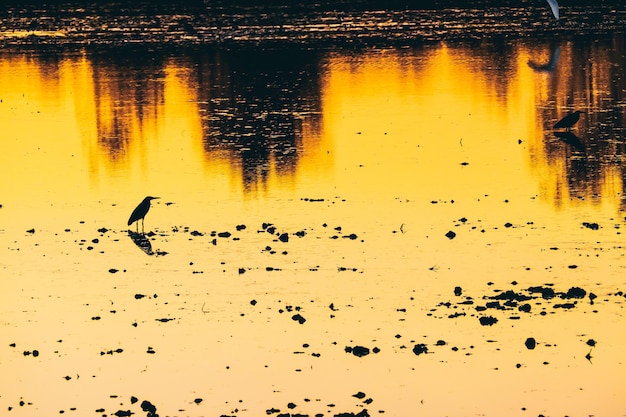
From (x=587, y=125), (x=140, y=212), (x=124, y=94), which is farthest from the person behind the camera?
(x=124, y=94)

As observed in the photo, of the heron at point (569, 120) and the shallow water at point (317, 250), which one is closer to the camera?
the shallow water at point (317, 250)

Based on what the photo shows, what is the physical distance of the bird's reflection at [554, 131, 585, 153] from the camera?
24.3 m

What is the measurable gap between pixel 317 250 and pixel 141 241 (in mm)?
2296

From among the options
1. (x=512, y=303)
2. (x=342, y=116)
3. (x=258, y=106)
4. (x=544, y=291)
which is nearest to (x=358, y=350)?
(x=512, y=303)

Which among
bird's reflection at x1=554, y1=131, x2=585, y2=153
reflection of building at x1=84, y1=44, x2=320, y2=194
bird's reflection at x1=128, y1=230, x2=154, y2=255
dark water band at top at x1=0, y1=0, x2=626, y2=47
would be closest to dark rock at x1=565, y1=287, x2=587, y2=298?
bird's reflection at x1=128, y1=230, x2=154, y2=255

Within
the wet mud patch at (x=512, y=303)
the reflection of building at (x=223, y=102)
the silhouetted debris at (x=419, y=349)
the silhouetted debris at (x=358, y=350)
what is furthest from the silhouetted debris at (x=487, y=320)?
the reflection of building at (x=223, y=102)

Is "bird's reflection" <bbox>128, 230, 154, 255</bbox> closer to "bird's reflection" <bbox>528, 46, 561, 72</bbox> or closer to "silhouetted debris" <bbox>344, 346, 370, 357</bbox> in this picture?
"silhouetted debris" <bbox>344, 346, 370, 357</bbox>

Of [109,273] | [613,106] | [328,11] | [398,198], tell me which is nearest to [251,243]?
[109,273]

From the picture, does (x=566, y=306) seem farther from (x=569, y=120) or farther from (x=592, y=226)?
(x=569, y=120)

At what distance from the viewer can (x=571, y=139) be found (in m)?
25.1

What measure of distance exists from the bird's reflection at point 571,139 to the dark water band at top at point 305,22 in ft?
54.8

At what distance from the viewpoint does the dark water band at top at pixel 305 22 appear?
4459 cm

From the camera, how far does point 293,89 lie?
32.6 m

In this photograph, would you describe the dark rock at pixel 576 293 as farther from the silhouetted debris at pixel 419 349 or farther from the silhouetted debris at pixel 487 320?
the silhouetted debris at pixel 419 349
